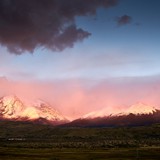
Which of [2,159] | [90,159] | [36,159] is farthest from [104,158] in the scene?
[2,159]

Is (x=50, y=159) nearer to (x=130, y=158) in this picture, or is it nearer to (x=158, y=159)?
(x=130, y=158)

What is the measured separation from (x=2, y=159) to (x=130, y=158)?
52.5 m

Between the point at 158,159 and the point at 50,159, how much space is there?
43.9 meters

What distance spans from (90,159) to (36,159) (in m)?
22.4

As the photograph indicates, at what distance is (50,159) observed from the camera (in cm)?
14575

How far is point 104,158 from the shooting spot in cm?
14950

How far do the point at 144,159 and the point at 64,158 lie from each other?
3331 centimetres

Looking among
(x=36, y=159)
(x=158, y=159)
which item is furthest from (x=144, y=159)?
(x=36, y=159)

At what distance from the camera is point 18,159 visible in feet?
475

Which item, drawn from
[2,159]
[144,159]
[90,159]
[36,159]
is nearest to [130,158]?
[144,159]

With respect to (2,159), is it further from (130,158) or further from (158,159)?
(158,159)

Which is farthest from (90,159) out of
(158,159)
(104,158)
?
(158,159)

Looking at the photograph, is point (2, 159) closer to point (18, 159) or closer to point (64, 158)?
point (18, 159)

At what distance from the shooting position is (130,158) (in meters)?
148
